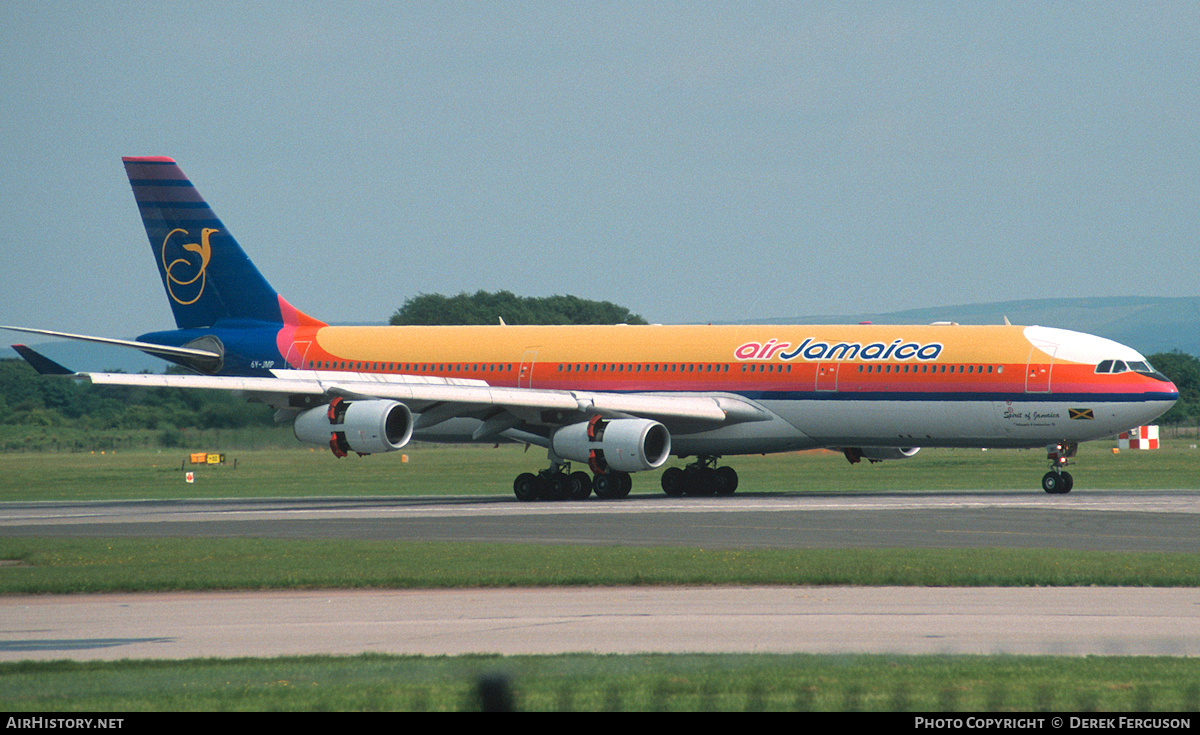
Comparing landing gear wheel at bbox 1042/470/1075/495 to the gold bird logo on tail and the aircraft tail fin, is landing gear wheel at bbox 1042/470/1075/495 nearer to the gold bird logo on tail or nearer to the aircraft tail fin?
the aircraft tail fin

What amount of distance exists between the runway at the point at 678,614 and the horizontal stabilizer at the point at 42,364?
1215cm

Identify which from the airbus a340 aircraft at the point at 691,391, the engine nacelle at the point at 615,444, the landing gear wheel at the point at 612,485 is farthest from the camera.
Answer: the landing gear wheel at the point at 612,485

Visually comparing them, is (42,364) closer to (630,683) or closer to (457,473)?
(457,473)

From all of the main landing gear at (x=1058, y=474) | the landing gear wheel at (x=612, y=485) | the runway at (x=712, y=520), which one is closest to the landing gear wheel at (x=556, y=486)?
the landing gear wheel at (x=612, y=485)

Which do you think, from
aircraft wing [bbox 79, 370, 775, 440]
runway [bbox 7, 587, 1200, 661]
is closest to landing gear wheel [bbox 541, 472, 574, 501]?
aircraft wing [bbox 79, 370, 775, 440]

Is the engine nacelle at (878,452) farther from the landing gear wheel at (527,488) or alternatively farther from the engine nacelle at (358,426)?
the engine nacelle at (358,426)

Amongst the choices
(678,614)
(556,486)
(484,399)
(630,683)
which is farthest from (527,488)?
Result: (630,683)

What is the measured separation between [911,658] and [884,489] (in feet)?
106

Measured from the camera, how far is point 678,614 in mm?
17109

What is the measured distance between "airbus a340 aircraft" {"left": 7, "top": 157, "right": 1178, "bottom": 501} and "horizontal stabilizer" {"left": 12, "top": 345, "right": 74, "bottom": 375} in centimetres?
8

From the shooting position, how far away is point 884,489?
148ft

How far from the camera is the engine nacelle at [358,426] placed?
39.0 meters
